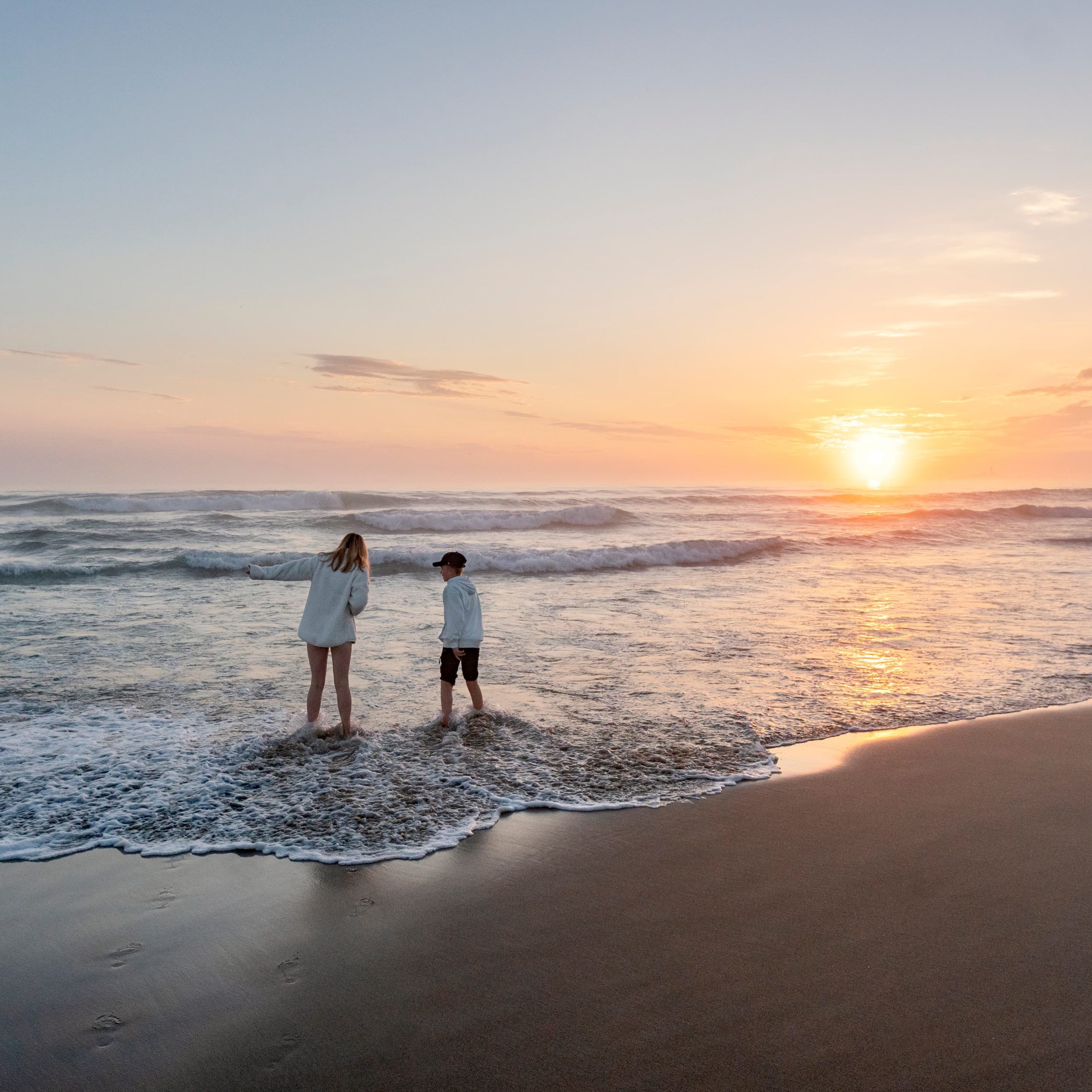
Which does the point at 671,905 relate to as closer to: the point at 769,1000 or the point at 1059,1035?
the point at 769,1000

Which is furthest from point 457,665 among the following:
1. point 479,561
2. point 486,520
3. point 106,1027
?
point 486,520

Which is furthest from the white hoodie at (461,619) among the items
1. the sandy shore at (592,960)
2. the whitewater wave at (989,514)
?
the whitewater wave at (989,514)

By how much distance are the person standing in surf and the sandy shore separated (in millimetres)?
Answer: 2390

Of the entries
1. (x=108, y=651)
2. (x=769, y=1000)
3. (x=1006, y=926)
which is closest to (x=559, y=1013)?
(x=769, y=1000)

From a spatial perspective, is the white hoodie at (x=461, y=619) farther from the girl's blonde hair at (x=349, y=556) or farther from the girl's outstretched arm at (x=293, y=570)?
the girl's outstretched arm at (x=293, y=570)

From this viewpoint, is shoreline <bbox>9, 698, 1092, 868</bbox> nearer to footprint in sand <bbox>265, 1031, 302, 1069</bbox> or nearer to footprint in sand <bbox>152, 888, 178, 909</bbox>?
footprint in sand <bbox>152, 888, 178, 909</bbox>

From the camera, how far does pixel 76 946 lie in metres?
3.69

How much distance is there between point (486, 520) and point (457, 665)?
28.3 meters

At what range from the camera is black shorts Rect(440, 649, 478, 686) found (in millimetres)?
7125

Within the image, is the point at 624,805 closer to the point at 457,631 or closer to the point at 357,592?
the point at 457,631

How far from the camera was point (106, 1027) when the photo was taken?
3123 millimetres

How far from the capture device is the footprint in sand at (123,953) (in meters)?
3.54

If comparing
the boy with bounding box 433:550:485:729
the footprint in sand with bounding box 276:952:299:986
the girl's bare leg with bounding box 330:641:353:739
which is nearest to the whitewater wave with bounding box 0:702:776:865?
the girl's bare leg with bounding box 330:641:353:739

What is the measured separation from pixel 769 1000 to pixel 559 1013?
2.74 feet
